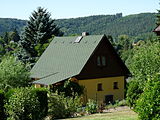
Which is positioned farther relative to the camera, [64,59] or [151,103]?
[64,59]

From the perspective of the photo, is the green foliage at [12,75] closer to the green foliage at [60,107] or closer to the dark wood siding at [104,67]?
the dark wood siding at [104,67]

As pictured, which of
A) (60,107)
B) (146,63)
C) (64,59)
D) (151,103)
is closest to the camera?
(151,103)

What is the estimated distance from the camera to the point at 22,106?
790 inches

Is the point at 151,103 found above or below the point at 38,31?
below

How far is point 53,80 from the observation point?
3459cm

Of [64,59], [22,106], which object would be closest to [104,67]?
[64,59]

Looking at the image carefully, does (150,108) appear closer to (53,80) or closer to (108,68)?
(53,80)

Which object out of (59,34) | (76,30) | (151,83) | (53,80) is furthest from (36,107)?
(76,30)

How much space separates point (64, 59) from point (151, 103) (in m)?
28.8

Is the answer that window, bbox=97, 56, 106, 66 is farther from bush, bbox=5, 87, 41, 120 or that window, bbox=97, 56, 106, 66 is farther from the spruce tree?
the spruce tree

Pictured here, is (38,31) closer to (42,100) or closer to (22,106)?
(42,100)

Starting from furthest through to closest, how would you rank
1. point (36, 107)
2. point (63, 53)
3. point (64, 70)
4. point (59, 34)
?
point (59, 34) → point (63, 53) → point (64, 70) → point (36, 107)

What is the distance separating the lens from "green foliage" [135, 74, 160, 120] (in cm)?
1040

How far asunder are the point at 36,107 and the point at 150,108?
11.3 metres
